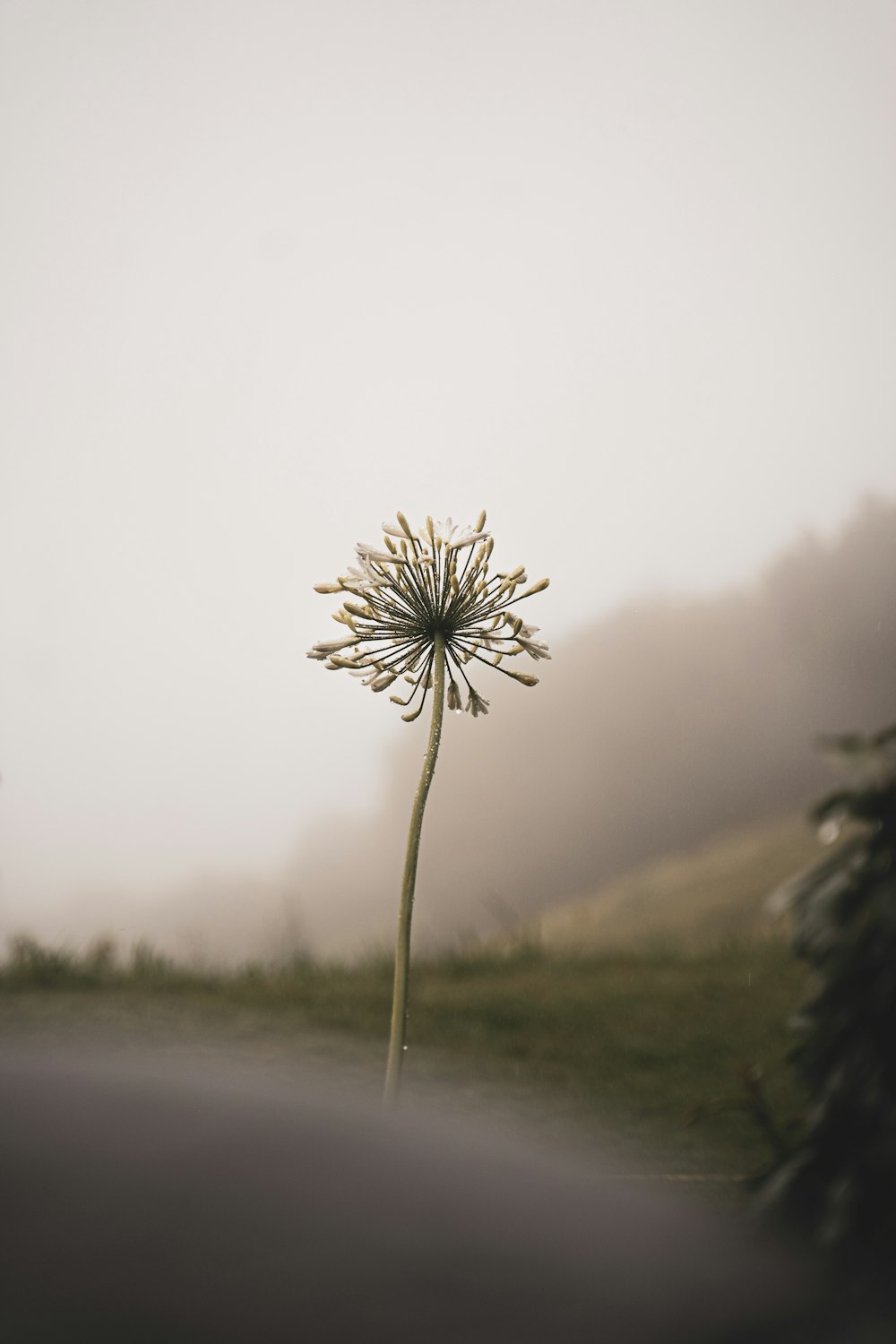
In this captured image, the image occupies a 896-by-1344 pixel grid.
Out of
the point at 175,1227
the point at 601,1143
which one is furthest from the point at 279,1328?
the point at 601,1143

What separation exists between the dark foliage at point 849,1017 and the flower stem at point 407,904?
62 centimetres

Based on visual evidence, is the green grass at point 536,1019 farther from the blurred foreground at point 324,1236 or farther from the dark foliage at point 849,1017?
the blurred foreground at point 324,1236

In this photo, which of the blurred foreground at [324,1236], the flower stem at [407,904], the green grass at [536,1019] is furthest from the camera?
the green grass at [536,1019]

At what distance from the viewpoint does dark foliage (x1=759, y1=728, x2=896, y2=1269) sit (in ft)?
1.87

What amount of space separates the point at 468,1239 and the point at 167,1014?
240 centimetres

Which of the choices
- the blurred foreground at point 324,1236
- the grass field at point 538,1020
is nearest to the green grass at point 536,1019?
the grass field at point 538,1020

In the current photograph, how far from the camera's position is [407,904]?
129 centimetres

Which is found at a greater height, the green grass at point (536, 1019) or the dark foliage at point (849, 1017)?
the dark foliage at point (849, 1017)

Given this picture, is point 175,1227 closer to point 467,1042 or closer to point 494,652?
point 494,652

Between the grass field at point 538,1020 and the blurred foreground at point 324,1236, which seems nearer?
the blurred foreground at point 324,1236

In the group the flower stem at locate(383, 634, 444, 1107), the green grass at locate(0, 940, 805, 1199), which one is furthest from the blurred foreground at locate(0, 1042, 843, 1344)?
the green grass at locate(0, 940, 805, 1199)

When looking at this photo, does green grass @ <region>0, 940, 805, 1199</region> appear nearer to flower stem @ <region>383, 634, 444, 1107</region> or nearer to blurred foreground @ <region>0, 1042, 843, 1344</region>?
flower stem @ <region>383, 634, 444, 1107</region>

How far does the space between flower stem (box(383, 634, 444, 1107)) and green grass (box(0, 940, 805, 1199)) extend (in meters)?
0.42

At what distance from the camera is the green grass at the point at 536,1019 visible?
1.74 metres
